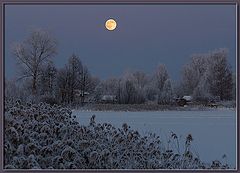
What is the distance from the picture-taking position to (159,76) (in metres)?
6.55

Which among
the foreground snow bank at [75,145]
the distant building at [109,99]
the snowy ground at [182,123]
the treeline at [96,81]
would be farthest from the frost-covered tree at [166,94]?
the distant building at [109,99]

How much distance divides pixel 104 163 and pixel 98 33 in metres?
1.30

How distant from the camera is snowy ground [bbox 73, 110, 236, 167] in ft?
21.4

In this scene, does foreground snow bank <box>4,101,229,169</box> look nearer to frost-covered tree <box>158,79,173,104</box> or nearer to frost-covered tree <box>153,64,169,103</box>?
frost-covered tree <box>158,79,173,104</box>

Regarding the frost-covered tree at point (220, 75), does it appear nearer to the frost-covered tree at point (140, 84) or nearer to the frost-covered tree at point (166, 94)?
the frost-covered tree at point (166, 94)

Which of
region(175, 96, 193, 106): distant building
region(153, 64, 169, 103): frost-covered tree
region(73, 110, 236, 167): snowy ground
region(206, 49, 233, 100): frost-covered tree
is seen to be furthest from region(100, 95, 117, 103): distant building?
region(206, 49, 233, 100): frost-covered tree

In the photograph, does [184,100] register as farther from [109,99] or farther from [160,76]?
[109,99]

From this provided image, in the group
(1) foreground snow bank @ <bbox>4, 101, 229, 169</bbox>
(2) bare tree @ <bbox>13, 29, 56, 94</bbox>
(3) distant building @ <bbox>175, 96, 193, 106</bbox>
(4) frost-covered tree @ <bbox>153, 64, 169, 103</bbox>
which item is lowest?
(1) foreground snow bank @ <bbox>4, 101, 229, 169</bbox>

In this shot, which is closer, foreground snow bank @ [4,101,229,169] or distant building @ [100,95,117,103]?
foreground snow bank @ [4,101,229,169]

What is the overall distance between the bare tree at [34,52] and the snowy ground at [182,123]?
0.59 m

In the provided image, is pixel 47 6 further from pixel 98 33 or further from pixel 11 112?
pixel 11 112

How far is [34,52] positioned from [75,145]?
1024 millimetres

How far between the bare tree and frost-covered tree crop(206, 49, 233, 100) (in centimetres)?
159

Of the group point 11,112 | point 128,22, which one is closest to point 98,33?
point 128,22
